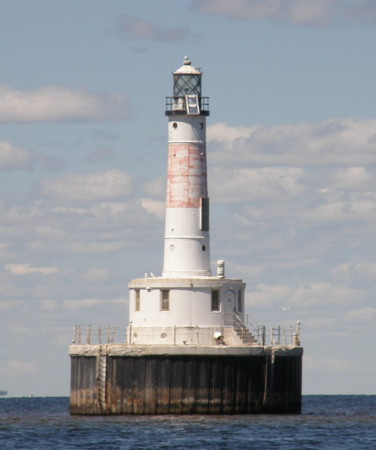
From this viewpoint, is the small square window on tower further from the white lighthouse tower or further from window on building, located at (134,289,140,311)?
window on building, located at (134,289,140,311)

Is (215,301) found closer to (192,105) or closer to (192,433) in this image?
(192,105)

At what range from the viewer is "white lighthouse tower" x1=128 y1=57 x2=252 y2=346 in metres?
74.2

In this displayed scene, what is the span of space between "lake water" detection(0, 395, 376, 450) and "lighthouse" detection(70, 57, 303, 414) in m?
1.10

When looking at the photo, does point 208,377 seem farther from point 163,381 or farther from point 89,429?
point 89,429

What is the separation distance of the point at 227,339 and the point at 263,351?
1.87 m

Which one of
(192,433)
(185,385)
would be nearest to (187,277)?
(185,385)

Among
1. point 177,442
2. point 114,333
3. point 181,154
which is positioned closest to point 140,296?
point 114,333

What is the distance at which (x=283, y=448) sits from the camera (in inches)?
2391

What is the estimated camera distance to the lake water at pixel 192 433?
204 ft

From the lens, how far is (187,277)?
7481 centimetres

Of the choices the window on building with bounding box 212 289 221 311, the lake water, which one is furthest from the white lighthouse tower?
the lake water

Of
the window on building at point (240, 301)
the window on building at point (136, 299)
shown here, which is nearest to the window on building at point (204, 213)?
the window on building at point (240, 301)

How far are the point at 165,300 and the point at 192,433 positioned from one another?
10823mm

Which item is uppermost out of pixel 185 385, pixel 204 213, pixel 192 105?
pixel 192 105
